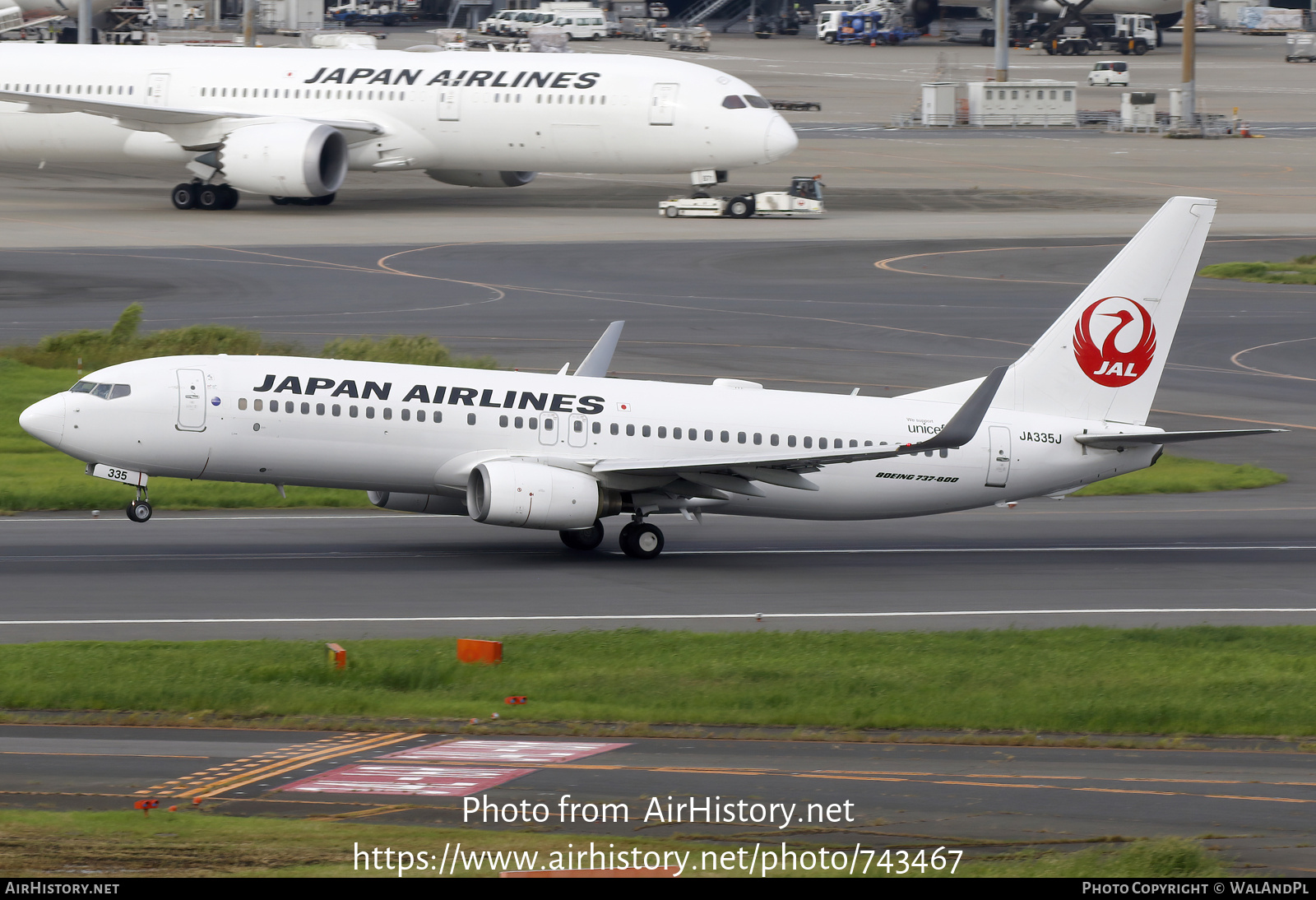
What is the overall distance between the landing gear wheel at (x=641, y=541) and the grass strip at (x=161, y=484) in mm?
8285

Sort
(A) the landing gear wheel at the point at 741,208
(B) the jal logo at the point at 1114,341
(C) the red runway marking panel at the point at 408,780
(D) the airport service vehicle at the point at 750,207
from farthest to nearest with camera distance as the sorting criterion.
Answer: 1. (A) the landing gear wheel at the point at 741,208
2. (D) the airport service vehicle at the point at 750,207
3. (B) the jal logo at the point at 1114,341
4. (C) the red runway marking panel at the point at 408,780

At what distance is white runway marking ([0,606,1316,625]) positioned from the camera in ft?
99.3

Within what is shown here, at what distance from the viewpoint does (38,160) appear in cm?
9050

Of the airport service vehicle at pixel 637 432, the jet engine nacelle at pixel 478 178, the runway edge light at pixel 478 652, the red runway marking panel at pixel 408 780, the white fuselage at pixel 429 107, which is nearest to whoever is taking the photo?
the red runway marking panel at pixel 408 780

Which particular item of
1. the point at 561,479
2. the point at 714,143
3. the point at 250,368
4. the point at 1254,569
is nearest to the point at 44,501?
the point at 250,368

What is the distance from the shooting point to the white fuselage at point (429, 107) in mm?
85875

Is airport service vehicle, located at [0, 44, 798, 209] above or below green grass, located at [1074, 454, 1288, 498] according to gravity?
above

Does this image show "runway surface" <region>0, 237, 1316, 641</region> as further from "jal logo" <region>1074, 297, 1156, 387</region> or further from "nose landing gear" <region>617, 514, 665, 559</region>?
"jal logo" <region>1074, 297, 1156, 387</region>

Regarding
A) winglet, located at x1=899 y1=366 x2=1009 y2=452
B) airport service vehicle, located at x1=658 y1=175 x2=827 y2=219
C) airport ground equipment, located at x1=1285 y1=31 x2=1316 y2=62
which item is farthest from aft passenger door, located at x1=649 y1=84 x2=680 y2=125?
airport ground equipment, located at x1=1285 y1=31 x2=1316 y2=62

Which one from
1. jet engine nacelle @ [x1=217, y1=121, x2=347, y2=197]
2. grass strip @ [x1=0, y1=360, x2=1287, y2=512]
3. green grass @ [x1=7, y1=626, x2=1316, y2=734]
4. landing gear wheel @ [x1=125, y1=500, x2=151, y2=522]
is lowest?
grass strip @ [x1=0, y1=360, x2=1287, y2=512]

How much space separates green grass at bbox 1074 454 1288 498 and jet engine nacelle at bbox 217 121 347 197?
4981 cm

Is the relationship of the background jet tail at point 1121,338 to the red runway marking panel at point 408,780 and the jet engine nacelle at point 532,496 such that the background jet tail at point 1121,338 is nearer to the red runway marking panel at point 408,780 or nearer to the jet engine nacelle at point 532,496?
the jet engine nacelle at point 532,496

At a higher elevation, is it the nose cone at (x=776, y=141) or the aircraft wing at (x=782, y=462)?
the nose cone at (x=776, y=141)

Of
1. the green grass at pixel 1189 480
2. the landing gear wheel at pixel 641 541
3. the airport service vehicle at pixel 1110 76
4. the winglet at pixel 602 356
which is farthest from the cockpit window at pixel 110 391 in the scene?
the airport service vehicle at pixel 1110 76
